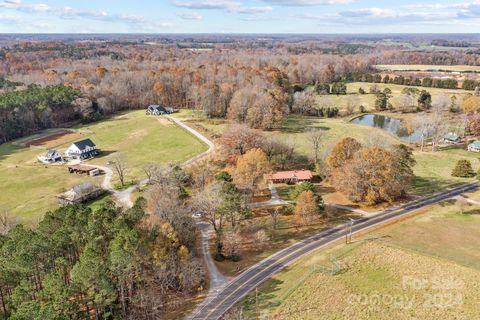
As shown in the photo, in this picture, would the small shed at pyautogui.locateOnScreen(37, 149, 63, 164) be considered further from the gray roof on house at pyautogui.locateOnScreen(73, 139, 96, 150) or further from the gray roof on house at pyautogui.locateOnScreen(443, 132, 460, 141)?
the gray roof on house at pyautogui.locateOnScreen(443, 132, 460, 141)

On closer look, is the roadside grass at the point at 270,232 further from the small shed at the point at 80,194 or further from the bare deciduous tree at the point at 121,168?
the bare deciduous tree at the point at 121,168

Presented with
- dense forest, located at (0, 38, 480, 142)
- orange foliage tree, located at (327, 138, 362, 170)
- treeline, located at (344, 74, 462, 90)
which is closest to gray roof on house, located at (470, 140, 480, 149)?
orange foliage tree, located at (327, 138, 362, 170)

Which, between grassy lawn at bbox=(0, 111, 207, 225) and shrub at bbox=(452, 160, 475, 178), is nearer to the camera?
grassy lawn at bbox=(0, 111, 207, 225)

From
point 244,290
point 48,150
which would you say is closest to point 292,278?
point 244,290

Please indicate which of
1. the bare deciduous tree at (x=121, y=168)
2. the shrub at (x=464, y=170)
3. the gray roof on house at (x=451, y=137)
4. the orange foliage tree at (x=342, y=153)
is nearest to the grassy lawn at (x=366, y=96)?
the gray roof on house at (x=451, y=137)

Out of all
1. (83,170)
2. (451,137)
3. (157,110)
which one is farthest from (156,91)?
(451,137)

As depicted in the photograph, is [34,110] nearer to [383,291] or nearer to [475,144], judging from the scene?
[383,291]

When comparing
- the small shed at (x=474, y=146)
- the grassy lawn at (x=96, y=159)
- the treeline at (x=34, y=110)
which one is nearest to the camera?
the grassy lawn at (x=96, y=159)
